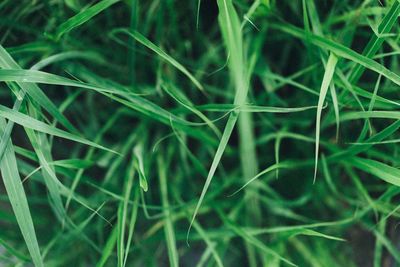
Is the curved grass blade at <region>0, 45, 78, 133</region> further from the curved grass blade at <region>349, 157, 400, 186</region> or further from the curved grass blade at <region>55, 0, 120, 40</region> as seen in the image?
the curved grass blade at <region>349, 157, 400, 186</region>

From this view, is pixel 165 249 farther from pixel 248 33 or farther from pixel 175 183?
pixel 248 33

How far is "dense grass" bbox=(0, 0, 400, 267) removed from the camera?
78 centimetres

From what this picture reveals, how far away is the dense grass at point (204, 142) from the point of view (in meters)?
0.78

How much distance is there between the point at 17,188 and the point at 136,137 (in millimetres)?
310

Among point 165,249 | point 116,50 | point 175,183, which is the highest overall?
point 116,50

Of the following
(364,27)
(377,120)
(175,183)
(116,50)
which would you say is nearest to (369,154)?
(377,120)

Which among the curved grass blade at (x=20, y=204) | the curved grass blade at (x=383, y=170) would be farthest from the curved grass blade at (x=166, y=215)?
the curved grass blade at (x=383, y=170)

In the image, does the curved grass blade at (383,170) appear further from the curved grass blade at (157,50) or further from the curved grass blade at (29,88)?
the curved grass blade at (29,88)

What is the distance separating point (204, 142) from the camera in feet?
2.76

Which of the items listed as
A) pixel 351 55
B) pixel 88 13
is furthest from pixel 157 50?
pixel 351 55

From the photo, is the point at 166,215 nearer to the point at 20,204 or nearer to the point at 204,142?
the point at 204,142

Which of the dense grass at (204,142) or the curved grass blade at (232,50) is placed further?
the dense grass at (204,142)

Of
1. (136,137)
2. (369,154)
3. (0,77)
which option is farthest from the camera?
(136,137)

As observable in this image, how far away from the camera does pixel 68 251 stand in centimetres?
92
